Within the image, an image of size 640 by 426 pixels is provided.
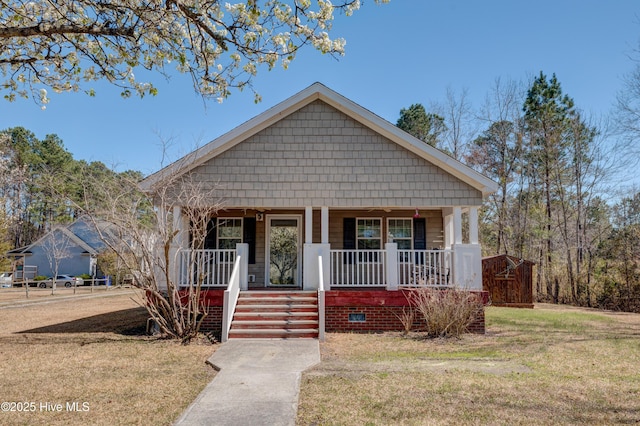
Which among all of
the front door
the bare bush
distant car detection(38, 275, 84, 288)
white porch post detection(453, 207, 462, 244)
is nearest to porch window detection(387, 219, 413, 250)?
white porch post detection(453, 207, 462, 244)

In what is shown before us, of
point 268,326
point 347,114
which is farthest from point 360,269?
point 347,114

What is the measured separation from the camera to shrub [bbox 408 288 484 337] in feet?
28.6

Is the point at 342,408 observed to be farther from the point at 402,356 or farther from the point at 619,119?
the point at 619,119

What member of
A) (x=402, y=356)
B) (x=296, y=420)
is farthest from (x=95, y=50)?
(x=402, y=356)

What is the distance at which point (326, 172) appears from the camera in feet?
35.1

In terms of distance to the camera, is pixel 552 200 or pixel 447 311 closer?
pixel 447 311

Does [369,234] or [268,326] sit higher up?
[369,234]

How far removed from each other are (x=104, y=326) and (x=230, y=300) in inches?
161

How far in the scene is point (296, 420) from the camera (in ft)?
14.1

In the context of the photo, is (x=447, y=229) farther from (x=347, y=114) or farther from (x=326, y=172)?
(x=347, y=114)

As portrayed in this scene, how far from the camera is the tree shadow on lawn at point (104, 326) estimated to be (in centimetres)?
989

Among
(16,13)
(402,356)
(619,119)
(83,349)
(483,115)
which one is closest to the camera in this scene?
(16,13)

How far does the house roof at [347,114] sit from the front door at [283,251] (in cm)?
306

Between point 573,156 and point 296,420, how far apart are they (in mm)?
24332
